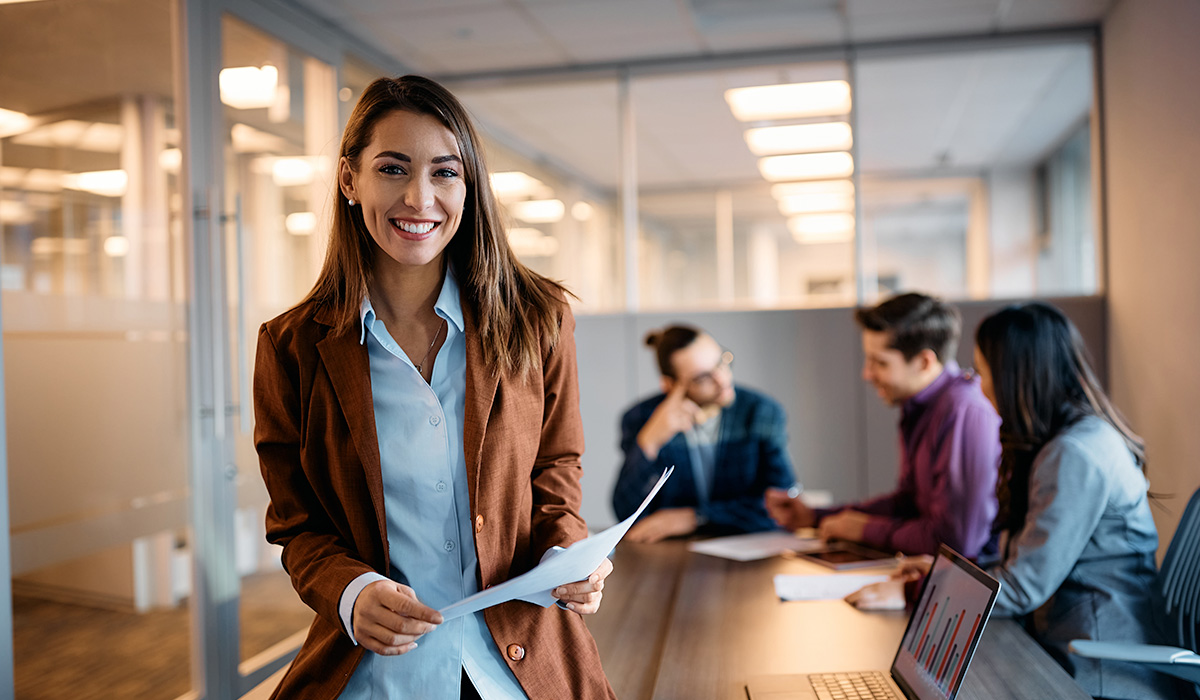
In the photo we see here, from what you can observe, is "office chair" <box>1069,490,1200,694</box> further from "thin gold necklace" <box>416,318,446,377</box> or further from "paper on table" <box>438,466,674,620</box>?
"thin gold necklace" <box>416,318,446,377</box>

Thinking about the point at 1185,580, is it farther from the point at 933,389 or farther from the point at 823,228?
the point at 823,228

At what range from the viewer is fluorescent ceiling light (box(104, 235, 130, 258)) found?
271 centimetres

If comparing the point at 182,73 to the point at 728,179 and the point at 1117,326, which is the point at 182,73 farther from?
the point at 1117,326

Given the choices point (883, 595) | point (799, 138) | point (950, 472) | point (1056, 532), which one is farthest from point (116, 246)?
point (799, 138)

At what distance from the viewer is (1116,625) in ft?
5.82

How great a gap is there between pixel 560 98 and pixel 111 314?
9.27ft

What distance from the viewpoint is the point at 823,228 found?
4703 mm

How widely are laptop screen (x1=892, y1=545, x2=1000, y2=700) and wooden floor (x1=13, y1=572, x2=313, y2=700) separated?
2229 millimetres

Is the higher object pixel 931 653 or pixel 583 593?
pixel 583 593

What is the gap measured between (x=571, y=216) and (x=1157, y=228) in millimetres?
2974

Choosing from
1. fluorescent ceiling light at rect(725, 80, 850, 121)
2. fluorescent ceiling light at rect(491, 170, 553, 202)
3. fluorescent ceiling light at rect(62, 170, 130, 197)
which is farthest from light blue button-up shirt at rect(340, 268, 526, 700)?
fluorescent ceiling light at rect(491, 170, 553, 202)

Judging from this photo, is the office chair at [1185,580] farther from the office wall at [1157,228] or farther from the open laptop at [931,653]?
the office wall at [1157,228]

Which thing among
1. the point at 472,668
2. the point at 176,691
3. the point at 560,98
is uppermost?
the point at 560,98

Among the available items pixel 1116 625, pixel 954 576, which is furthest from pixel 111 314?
pixel 1116 625
